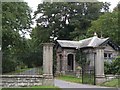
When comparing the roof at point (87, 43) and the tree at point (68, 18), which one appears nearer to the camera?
the roof at point (87, 43)

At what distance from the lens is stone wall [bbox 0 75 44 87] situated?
307 inches

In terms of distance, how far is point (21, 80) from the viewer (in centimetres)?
785

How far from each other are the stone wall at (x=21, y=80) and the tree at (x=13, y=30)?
84 centimetres

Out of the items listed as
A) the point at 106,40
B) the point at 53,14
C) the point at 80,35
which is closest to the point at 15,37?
the point at 106,40

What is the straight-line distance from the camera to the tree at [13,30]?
29.1 ft

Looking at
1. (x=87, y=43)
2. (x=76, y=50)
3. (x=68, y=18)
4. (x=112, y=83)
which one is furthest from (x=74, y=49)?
(x=112, y=83)

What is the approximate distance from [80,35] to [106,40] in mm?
3868

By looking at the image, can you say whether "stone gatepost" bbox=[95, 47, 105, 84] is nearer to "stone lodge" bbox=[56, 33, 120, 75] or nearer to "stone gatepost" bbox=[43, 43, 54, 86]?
"stone gatepost" bbox=[43, 43, 54, 86]

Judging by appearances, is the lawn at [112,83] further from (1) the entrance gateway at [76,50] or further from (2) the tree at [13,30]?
(1) the entrance gateway at [76,50]

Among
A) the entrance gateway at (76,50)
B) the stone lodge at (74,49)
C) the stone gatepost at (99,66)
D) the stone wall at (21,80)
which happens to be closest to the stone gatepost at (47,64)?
the stone wall at (21,80)

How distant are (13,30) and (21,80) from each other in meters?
3.79

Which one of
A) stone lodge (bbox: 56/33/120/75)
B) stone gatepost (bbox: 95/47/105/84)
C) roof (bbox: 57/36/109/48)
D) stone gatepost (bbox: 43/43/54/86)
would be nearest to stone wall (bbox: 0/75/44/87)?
stone gatepost (bbox: 43/43/54/86)

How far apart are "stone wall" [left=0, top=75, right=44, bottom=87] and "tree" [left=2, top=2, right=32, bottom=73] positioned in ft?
2.76

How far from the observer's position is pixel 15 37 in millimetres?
11422
